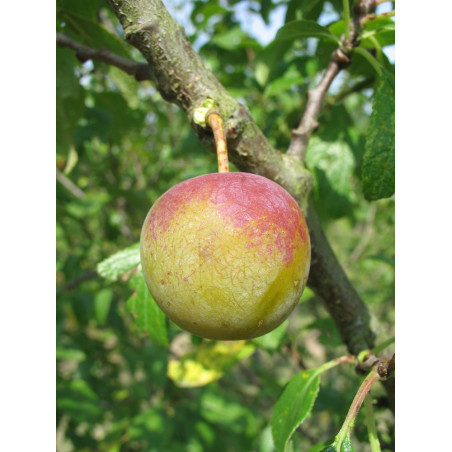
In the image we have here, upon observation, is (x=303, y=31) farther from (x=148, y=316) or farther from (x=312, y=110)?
(x=148, y=316)

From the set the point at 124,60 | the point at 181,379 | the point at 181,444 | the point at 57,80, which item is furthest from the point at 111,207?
the point at 124,60

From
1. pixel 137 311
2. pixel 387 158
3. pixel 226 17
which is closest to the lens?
pixel 387 158

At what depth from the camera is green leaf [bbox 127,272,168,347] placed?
103cm

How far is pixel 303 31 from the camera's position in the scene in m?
0.96

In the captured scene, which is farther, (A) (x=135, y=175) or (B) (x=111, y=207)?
(A) (x=135, y=175)

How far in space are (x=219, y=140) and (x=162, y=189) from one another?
7.48 feet

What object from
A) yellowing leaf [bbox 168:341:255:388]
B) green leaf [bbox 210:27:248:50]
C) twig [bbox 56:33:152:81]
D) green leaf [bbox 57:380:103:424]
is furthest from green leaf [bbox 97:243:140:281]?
green leaf [bbox 210:27:248:50]

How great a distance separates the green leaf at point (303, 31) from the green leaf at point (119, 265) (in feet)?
2.06

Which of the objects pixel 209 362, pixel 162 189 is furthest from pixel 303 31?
pixel 162 189

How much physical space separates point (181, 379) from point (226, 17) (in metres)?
1.97

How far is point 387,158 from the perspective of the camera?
0.82 m

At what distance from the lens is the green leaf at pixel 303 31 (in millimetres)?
930

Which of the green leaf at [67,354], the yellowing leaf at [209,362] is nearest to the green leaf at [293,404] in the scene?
the yellowing leaf at [209,362]

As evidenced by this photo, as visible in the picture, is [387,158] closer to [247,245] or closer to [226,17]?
[247,245]
